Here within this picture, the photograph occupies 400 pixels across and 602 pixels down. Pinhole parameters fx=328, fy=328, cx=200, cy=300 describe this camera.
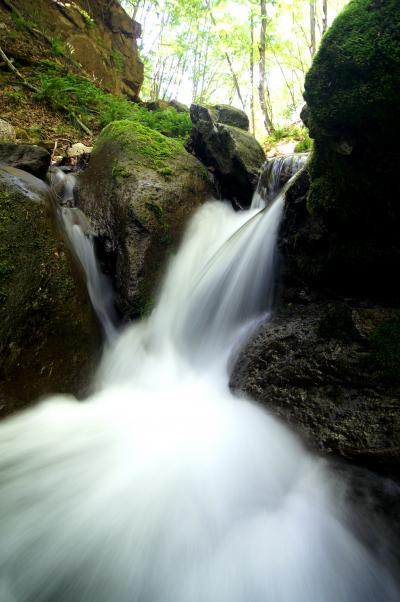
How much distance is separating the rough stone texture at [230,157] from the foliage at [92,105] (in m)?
2.06

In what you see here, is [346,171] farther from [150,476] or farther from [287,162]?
[287,162]

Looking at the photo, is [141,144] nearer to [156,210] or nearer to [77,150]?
[156,210]

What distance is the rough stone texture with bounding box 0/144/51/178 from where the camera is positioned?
4.20m

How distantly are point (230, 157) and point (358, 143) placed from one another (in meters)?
3.91

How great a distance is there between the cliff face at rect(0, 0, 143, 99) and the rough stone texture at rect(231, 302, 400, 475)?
10.2 m

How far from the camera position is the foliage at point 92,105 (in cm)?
795

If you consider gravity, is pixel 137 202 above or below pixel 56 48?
below

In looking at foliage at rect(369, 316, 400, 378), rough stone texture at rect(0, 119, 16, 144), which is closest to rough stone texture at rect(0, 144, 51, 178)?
rough stone texture at rect(0, 119, 16, 144)

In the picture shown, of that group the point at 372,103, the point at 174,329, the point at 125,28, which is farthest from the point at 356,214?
the point at 125,28

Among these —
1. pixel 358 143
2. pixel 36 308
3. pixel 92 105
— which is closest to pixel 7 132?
pixel 92 105

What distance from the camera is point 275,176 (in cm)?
499

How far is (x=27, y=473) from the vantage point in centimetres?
194

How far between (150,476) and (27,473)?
0.73 meters

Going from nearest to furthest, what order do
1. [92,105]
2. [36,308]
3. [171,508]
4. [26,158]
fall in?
[171,508], [36,308], [26,158], [92,105]
